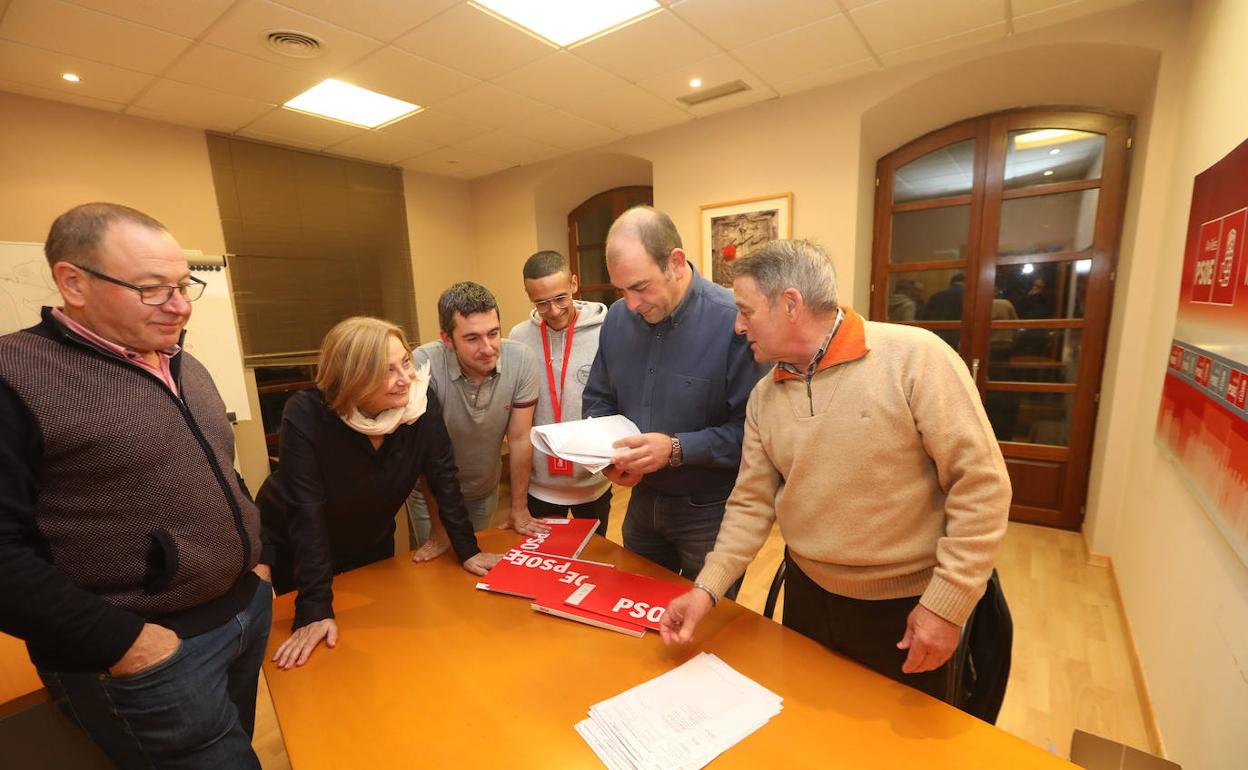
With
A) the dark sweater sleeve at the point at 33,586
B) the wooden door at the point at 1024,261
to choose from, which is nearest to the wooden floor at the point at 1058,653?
the dark sweater sleeve at the point at 33,586

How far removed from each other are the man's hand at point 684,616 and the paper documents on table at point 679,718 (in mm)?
57

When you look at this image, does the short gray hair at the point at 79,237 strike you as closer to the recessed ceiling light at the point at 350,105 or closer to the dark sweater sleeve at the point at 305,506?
the dark sweater sleeve at the point at 305,506

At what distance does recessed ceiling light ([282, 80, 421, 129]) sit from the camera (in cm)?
324

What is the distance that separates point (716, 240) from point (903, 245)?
130 centimetres

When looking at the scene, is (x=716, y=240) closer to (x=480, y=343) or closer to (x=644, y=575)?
(x=480, y=343)

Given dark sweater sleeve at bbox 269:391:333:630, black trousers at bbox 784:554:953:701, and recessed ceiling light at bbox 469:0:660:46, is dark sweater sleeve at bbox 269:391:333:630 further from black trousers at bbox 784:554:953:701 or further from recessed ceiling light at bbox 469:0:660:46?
recessed ceiling light at bbox 469:0:660:46

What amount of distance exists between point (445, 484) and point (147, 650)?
0.69 m

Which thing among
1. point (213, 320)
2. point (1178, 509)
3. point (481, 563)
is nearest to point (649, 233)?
point (481, 563)

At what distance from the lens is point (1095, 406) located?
131 inches

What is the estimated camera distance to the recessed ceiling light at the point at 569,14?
7.91 ft

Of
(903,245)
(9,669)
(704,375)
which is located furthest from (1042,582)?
(9,669)

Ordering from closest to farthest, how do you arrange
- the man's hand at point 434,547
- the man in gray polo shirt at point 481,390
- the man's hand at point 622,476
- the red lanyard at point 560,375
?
the man's hand at point 622,476
the man's hand at point 434,547
the man in gray polo shirt at point 481,390
the red lanyard at point 560,375

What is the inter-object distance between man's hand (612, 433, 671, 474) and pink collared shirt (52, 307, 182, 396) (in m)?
0.93

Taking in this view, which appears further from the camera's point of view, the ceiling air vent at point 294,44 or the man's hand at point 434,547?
the ceiling air vent at point 294,44
